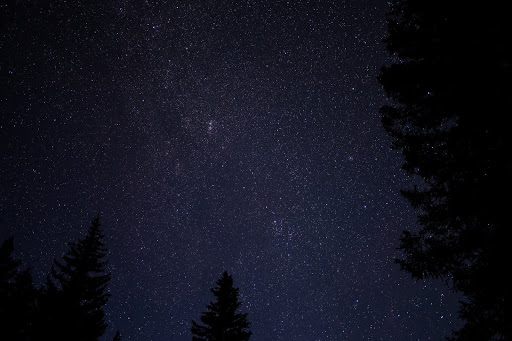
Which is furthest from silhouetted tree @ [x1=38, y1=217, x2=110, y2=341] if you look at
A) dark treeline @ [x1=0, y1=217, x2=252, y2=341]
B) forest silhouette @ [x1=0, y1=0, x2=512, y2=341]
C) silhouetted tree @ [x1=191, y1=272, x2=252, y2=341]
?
forest silhouette @ [x1=0, y1=0, x2=512, y2=341]

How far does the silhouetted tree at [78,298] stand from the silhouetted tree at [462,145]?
967 cm

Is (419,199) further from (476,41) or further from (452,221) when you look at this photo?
(476,41)

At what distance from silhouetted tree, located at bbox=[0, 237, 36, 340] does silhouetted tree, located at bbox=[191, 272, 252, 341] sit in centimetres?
550

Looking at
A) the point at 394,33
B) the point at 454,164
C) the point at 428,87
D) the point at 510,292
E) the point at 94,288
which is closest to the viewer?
the point at 510,292

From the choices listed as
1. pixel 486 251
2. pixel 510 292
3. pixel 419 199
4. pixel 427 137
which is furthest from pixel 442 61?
pixel 510 292

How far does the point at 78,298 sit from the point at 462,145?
11.2 metres

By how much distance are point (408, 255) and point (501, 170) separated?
1.87m

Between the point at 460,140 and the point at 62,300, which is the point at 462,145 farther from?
the point at 62,300

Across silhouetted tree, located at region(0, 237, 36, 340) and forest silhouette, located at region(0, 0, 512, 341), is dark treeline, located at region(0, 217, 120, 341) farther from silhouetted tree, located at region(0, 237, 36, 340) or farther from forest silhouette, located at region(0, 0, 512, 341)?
forest silhouette, located at region(0, 0, 512, 341)

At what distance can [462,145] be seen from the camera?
4.32m

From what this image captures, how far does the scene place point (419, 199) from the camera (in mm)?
5039

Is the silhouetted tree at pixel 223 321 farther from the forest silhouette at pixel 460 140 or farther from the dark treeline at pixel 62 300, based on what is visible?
the forest silhouette at pixel 460 140

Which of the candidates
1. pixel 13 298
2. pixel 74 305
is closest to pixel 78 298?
pixel 74 305

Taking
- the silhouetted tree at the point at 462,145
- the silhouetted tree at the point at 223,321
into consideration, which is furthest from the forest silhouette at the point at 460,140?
the silhouetted tree at the point at 223,321
